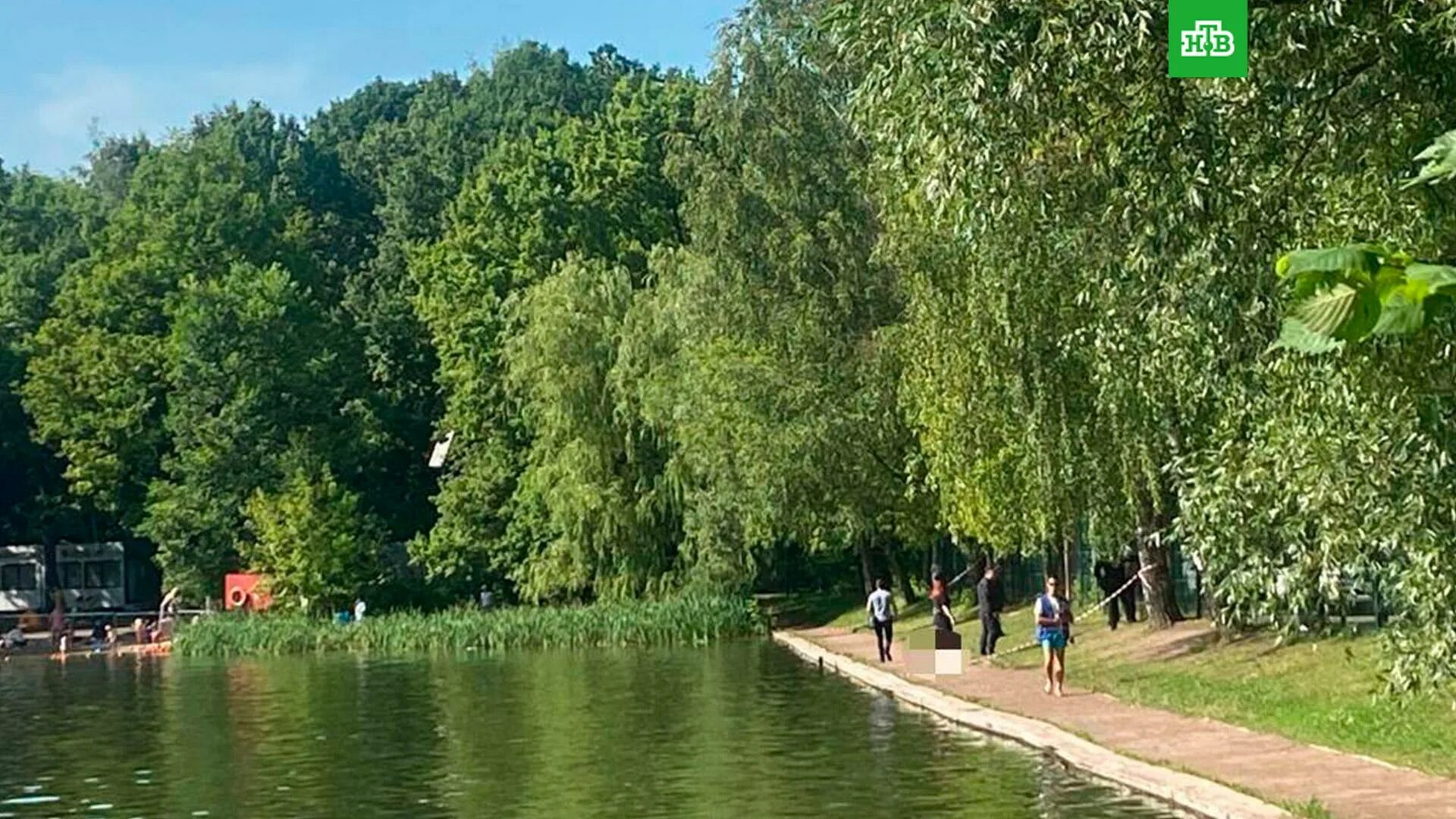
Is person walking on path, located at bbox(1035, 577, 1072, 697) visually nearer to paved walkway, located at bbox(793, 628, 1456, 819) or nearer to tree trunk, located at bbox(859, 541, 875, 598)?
paved walkway, located at bbox(793, 628, 1456, 819)

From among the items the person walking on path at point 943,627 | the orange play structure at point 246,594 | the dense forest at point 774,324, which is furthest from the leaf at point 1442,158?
the orange play structure at point 246,594

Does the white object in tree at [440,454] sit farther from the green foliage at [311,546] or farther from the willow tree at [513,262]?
the green foliage at [311,546]

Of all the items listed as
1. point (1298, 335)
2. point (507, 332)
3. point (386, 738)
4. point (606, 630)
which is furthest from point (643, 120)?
point (1298, 335)

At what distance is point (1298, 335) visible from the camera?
4.56 meters

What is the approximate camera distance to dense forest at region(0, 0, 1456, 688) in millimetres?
13289

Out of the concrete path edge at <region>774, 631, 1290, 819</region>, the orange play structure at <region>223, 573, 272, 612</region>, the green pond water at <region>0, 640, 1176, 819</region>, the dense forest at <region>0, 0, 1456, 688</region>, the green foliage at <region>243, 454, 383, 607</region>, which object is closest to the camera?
the dense forest at <region>0, 0, 1456, 688</region>

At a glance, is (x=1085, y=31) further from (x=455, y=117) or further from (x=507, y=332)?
(x=455, y=117)

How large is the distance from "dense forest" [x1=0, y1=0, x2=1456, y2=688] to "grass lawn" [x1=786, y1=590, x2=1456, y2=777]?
0.83 metres

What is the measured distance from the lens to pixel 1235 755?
1795 centimetres

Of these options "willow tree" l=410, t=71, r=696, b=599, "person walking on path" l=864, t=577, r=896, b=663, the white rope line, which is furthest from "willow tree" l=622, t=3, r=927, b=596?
"willow tree" l=410, t=71, r=696, b=599

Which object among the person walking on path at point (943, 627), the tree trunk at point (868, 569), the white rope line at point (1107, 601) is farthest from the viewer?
the tree trunk at point (868, 569)

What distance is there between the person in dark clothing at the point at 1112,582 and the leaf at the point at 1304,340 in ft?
98.4

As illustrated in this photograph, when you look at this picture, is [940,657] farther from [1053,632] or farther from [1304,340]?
[1304,340]

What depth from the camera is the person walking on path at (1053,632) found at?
24.8 metres
